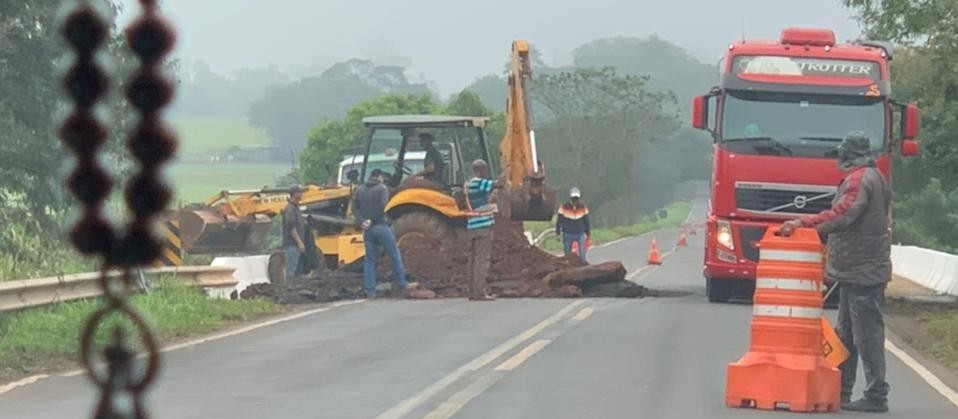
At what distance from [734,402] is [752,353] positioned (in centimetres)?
38

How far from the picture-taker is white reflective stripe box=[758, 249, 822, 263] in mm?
10891

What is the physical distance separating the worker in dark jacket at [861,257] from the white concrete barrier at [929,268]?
15.8 metres

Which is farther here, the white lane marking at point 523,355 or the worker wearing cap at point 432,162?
the worker wearing cap at point 432,162

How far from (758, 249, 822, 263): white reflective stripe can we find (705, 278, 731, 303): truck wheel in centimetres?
1069

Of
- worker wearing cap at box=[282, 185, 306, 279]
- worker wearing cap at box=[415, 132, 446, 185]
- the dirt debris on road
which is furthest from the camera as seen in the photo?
worker wearing cap at box=[415, 132, 446, 185]

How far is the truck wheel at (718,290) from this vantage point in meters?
21.7

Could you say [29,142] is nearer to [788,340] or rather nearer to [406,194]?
[788,340]

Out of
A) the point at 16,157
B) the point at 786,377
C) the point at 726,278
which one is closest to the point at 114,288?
the point at 786,377

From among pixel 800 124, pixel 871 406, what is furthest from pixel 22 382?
pixel 800 124

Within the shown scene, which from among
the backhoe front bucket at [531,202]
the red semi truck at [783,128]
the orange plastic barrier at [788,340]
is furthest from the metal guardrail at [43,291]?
the backhoe front bucket at [531,202]

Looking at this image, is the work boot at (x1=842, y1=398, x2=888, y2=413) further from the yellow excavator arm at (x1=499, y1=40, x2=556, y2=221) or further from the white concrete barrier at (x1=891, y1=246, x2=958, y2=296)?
the white concrete barrier at (x1=891, y1=246, x2=958, y2=296)

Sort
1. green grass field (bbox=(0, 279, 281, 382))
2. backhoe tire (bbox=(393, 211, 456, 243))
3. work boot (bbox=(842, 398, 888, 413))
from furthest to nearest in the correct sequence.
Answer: backhoe tire (bbox=(393, 211, 456, 243)), green grass field (bbox=(0, 279, 281, 382)), work boot (bbox=(842, 398, 888, 413))

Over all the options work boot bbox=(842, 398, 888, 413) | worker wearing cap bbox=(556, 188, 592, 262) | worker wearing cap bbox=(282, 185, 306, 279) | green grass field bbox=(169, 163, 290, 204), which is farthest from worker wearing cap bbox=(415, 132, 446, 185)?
green grass field bbox=(169, 163, 290, 204)

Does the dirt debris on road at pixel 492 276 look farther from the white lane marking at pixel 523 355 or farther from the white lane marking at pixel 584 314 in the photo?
the white lane marking at pixel 523 355
